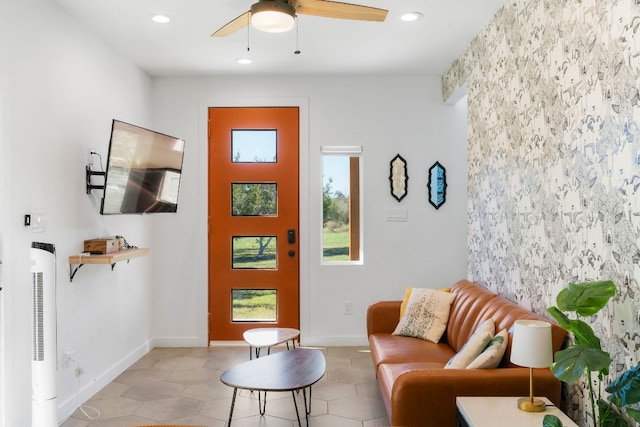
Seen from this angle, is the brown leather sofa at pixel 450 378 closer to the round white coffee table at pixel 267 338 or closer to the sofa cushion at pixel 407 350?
the sofa cushion at pixel 407 350

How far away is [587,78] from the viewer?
220 cm

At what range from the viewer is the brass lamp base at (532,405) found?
2.02m

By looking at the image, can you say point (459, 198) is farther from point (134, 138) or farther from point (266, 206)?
point (134, 138)

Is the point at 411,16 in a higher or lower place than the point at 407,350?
higher

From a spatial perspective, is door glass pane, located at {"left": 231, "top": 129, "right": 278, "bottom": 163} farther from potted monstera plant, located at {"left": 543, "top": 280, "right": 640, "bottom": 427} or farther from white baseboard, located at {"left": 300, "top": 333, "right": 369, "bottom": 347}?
potted monstera plant, located at {"left": 543, "top": 280, "right": 640, "bottom": 427}

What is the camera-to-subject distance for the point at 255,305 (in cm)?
501

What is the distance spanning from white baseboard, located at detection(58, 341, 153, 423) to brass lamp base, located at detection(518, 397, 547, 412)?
2769 mm

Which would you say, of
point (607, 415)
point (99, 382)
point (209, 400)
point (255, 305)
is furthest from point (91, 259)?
point (607, 415)

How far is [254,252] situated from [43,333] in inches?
106

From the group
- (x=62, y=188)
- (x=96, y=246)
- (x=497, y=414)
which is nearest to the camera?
(x=497, y=414)

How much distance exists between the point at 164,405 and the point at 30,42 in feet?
8.07

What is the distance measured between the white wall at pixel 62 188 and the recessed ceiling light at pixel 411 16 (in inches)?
90.5

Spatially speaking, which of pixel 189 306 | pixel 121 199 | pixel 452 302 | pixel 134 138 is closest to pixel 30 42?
pixel 134 138

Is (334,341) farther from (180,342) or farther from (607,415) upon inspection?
(607,415)
